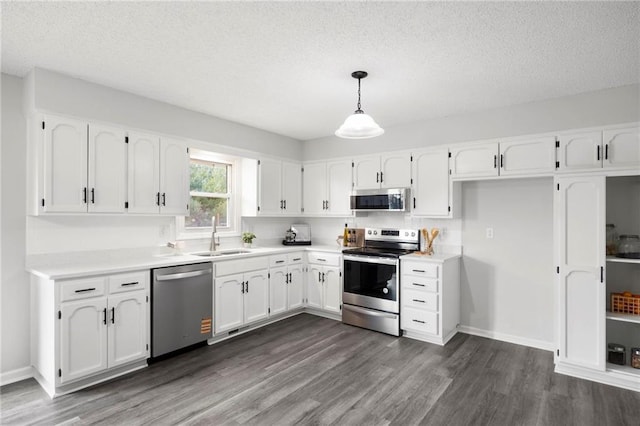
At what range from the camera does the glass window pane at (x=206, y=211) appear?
4.19 meters

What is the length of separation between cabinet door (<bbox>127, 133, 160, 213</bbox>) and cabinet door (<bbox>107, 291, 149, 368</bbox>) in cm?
87

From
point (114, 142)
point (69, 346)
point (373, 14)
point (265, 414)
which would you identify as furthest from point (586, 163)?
point (69, 346)

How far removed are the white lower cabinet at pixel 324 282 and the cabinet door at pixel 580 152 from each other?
8.77 feet

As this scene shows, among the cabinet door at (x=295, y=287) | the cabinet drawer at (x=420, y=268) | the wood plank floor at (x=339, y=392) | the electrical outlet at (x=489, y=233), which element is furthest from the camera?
the cabinet door at (x=295, y=287)

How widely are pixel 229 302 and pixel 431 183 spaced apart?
2735 millimetres

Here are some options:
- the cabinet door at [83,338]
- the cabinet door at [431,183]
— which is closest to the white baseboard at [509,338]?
the cabinet door at [431,183]

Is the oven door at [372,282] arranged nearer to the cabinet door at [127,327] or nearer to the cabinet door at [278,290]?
the cabinet door at [278,290]

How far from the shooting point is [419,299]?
3.78 metres

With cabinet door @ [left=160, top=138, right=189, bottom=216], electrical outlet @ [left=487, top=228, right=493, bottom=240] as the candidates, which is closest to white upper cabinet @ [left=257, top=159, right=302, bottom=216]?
cabinet door @ [left=160, top=138, right=189, bottom=216]

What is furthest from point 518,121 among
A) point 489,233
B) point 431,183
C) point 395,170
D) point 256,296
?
point 256,296

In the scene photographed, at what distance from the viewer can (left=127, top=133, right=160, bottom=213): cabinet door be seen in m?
3.30

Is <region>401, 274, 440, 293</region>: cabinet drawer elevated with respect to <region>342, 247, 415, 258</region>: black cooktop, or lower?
lower

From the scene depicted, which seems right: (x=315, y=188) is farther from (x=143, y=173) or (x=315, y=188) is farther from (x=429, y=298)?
(x=143, y=173)

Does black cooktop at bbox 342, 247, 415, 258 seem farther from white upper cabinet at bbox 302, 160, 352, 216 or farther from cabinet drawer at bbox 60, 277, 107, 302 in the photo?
cabinet drawer at bbox 60, 277, 107, 302
